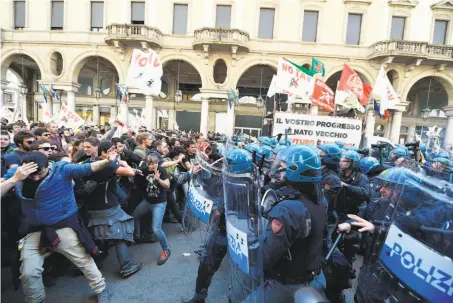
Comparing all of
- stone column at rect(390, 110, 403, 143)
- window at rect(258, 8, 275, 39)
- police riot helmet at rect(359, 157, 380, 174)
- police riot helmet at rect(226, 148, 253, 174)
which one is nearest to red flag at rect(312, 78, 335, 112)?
police riot helmet at rect(359, 157, 380, 174)

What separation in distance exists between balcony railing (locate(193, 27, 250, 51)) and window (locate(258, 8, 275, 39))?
6.55 feet

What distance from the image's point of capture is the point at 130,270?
334 centimetres

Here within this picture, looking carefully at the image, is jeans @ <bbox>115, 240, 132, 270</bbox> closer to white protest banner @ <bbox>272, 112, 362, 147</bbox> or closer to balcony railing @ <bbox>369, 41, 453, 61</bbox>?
white protest banner @ <bbox>272, 112, 362, 147</bbox>

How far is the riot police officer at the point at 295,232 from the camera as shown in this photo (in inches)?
60.9

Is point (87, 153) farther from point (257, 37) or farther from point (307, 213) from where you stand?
point (257, 37)

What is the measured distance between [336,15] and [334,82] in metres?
4.78

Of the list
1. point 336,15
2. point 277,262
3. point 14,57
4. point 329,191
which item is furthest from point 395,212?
point 14,57

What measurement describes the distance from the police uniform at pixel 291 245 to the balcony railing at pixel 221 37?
51.8ft

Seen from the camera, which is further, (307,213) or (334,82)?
(334,82)

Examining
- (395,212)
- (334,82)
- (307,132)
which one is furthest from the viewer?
(334,82)

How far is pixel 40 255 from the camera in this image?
2580mm

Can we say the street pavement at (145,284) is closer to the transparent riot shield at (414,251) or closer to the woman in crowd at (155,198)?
the woman in crowd at (155,198)

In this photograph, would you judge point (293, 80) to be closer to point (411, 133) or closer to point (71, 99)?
point (71, 99)

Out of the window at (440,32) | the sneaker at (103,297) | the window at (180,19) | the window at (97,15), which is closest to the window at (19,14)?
the window at (97,15)
